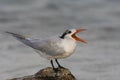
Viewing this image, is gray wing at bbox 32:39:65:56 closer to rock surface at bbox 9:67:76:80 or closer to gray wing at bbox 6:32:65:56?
gray wing at bbox 6:32:65:56

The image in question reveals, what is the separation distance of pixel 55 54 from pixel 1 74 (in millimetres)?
2782

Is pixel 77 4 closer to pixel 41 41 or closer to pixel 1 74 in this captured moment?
pixel 1 74

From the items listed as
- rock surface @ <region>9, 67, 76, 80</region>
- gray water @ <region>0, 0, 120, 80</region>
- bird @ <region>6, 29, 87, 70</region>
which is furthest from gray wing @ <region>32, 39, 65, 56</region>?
gray water @ <region>0, 0, 120, 80</region>

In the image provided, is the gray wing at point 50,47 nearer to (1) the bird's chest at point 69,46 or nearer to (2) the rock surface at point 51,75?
(1) the bird's chest at point 69,46

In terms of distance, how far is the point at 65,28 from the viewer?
1518 cm

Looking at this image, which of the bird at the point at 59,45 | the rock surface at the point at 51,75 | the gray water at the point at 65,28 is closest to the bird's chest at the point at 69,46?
the bird at the point at 59,45

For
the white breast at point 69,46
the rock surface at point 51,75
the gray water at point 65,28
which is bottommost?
the rock surface at point 51,75

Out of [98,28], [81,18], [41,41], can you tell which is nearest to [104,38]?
[98,28]

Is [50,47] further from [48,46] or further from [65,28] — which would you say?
[65,28]

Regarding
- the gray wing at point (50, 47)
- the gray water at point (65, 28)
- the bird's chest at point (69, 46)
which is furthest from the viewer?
the gray water at point (65, 28)

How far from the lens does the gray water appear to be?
11.7 meters

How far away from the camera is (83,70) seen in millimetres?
11547

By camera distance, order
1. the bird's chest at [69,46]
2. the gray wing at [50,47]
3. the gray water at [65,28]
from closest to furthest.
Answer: the bird's chest at [69,46], the gray wing at [50,47], the gray water at [65,28]

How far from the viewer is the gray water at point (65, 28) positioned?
38.2ft
